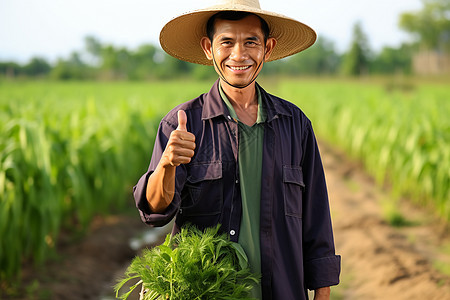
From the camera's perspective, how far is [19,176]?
10.8ft

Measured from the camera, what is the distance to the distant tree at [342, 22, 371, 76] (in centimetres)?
5990

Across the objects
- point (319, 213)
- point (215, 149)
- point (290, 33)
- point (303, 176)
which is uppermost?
point (290, 33)

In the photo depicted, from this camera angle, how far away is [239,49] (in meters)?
1.51

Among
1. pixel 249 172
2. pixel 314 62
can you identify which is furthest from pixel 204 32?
pixel 314 62

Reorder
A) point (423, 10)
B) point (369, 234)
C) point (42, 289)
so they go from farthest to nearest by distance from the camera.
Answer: point (423, 10) < point (369, 234) < point (42, 289)

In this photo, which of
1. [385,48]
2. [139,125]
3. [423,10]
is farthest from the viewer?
[385,48]

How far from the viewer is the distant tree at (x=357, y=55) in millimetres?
59897

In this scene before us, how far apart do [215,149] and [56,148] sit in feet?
9.42

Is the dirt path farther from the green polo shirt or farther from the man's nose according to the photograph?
the man's nose

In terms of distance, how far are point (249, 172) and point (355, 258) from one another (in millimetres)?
3026

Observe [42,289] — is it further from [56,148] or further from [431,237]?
[431,237]

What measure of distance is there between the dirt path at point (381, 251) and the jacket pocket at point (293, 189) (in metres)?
2.18

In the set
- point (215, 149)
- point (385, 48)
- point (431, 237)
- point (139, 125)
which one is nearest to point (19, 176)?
point (215, 149)

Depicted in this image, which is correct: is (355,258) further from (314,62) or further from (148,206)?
(314,62)
